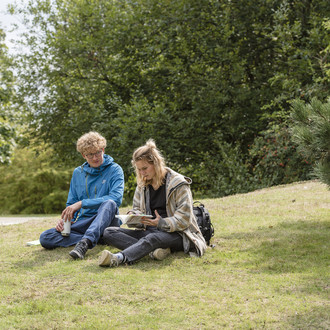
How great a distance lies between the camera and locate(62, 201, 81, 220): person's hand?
18.9 ft

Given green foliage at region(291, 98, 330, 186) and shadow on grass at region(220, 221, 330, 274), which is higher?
green foliage at region(291, 98, 330, 186)

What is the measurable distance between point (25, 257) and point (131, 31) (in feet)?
36.2

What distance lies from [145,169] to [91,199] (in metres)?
0.99

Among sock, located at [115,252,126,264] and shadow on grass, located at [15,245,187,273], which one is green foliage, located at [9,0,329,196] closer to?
shadow on grass, located at [15,245,187,273]

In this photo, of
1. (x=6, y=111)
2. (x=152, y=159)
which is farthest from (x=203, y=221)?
(x=6, y=111)

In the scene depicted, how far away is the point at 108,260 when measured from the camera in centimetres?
490

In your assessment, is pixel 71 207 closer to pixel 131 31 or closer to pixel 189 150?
pixel 189 150

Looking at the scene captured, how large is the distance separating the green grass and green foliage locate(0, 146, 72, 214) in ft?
49.7

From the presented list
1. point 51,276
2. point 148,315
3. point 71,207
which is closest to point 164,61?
point 71,207

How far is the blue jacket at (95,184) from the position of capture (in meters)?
6.12

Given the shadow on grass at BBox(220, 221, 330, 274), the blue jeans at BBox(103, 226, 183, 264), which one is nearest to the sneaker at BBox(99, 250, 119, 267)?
the blue jeans at BBox(103, 226, 183, 264)

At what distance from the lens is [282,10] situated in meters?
13.4

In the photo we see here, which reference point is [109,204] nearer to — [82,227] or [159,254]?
[82,227]

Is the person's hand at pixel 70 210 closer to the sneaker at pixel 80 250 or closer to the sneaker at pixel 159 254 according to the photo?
the sneaker at pixel 80 250
